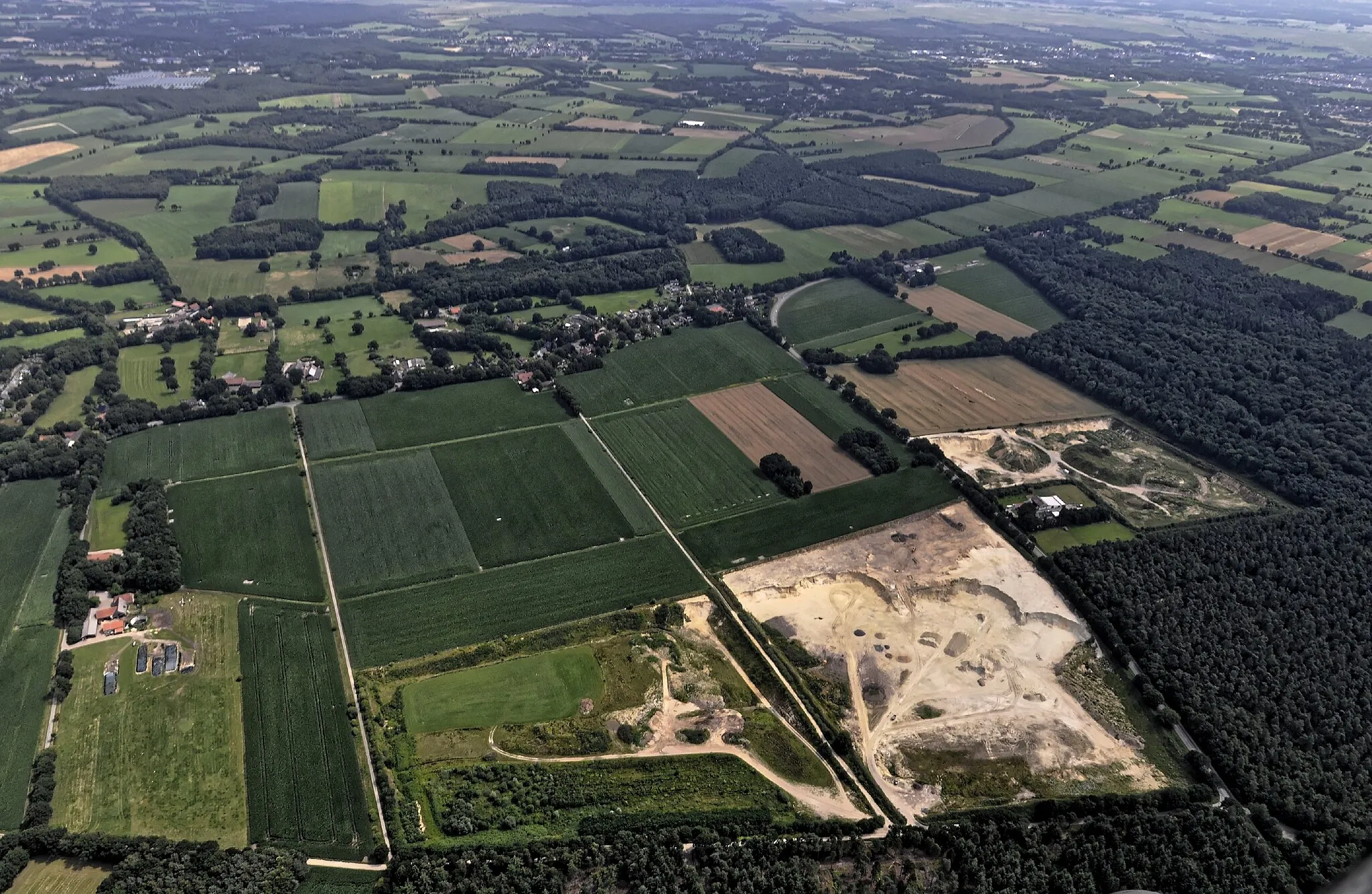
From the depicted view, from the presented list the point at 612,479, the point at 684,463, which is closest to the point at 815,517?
the point at 684,463

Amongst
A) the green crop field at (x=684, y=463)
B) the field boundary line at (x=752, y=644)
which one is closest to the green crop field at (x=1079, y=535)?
the green crop field at (x=684, y=463)

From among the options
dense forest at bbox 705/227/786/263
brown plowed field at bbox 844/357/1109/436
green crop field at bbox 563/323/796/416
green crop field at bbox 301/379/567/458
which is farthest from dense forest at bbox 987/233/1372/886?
green crop field at bbox 301/379/567/458

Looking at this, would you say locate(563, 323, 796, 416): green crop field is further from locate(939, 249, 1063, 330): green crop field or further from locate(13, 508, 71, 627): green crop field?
locate(13, 508, 71, 627): green crop field

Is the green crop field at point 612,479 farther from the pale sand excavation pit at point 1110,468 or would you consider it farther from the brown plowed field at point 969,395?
the pale sand excavation pit at point 1110,468

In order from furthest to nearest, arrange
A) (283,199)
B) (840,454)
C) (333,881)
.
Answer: (283,199), (840,454), (333,881)

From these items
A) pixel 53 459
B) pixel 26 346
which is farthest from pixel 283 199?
pixel 53 459

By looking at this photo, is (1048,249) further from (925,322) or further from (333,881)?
(333,881)
